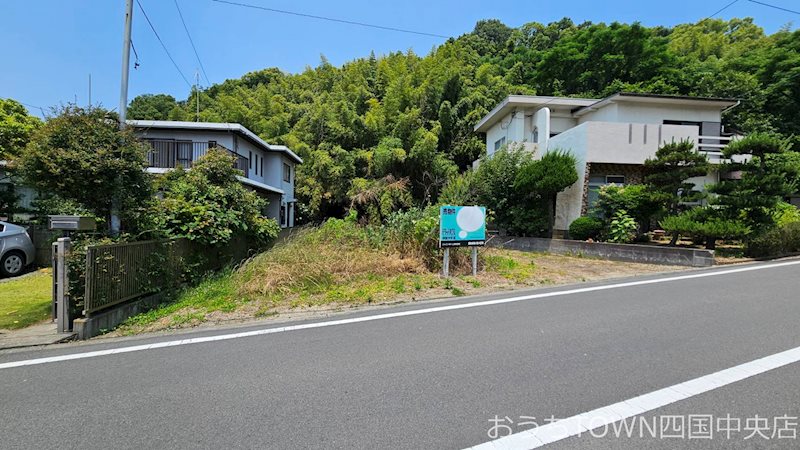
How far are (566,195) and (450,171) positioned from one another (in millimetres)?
6822

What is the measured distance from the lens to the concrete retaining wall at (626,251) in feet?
32.4

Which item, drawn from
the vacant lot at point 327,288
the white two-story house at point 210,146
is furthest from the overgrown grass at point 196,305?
the white two-story house at point 210,146

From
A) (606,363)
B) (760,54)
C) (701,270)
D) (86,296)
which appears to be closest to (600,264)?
(701,270)

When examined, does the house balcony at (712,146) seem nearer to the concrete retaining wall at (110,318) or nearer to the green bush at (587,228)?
the green bush at (587,228)

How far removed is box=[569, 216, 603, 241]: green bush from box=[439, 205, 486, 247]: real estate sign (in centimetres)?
635

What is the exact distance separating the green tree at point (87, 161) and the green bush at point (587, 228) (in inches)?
483

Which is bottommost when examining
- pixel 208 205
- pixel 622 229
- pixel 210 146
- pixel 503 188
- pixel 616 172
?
pixel 622 229

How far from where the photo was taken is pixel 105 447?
2350 millimetres

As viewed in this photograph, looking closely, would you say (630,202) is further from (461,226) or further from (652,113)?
(461,226)

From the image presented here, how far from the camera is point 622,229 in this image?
11.9m

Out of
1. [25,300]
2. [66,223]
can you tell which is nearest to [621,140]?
[66,223]

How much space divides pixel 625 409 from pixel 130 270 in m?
6.56

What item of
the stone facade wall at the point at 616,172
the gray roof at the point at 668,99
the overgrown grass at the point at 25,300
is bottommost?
the overgrown grass at the point at 25,300

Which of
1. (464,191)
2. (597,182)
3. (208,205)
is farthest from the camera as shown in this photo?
(464,191)
